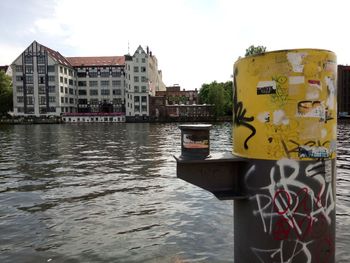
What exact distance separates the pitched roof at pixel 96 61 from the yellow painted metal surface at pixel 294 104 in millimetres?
121719

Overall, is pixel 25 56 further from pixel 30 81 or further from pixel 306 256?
pixel 306 256

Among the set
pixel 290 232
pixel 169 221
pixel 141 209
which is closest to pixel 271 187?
pixel 290 232

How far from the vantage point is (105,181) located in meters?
12.8

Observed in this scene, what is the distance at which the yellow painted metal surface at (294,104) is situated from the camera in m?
3.41

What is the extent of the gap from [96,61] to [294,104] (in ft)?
414

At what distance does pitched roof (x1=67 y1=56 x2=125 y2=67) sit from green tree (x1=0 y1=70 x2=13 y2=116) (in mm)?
23441

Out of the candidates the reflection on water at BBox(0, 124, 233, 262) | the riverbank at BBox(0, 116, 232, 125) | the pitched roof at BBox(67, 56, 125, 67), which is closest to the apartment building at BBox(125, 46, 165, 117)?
the riverbank at BBox(0, 116, 232, 125)

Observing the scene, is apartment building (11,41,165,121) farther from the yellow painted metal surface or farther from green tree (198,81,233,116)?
the yellow painted metal surface

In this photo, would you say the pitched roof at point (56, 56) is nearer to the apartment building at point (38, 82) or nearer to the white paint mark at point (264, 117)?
the apartment building at point (38, 82)

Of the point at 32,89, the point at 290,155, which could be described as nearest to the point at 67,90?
the point at 32,89

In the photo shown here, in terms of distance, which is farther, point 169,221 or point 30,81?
point 30,81

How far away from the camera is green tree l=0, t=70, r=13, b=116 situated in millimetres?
111250

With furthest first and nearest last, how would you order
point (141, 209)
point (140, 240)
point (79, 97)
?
1. point (79, 97)
2. point (141, 209)
3. point (140, 240)

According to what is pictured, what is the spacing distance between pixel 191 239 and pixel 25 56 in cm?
11952
